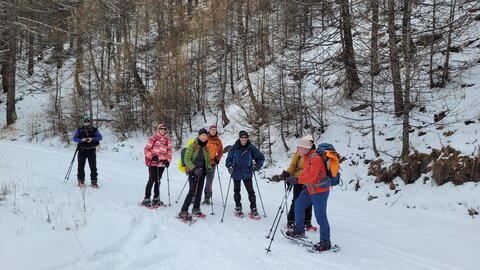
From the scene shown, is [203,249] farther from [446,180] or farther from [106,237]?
[446,180]

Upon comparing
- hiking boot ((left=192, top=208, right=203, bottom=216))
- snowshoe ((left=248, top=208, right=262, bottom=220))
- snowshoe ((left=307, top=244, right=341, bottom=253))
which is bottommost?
snowshoe ((left=307, top=244, right=341, bottom=253))

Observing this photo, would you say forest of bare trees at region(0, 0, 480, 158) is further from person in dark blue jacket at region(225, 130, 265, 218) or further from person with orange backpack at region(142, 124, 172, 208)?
person with orange backpack at region(142, 124, 172, 208)

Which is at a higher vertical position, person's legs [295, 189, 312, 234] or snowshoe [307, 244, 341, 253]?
person's legs [295, 189, 312, 234]

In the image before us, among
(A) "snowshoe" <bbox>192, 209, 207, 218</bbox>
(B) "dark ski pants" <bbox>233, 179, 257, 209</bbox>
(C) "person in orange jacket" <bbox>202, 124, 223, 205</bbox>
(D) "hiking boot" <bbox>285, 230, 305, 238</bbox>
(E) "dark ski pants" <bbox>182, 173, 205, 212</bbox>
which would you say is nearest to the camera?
(D) "hiking boot" <bbox>285, 230, 305, 238</bbox>

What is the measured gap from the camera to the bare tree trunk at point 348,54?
46.2 feet

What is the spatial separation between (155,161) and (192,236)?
263cm

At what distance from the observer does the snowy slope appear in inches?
234

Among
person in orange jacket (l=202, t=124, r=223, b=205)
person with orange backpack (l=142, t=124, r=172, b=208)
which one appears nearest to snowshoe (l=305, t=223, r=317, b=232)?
person in orange jacket (l=202, t=124, r=223, b=205)

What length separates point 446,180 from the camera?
381 inches

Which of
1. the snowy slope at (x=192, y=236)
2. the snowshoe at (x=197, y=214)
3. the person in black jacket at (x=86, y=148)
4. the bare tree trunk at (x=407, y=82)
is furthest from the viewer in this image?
the person in black jacket at (x=86, y=148)

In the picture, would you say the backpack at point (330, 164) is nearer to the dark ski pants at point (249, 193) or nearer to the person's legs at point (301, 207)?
the person's legs at point (301, 207)

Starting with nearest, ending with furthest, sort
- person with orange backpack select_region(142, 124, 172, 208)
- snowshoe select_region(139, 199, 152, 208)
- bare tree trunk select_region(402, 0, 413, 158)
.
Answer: snowshoe select_region(139, 199, 152, 208) → person with orange backpack select_region(142, 124, 172, 208) → bare tree trunk select_region(402, 0, 413, 158)

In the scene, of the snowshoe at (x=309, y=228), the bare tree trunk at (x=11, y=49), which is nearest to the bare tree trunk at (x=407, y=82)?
the snowshoe at (x=309, y=228)

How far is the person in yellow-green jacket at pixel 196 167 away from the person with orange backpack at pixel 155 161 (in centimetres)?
102
